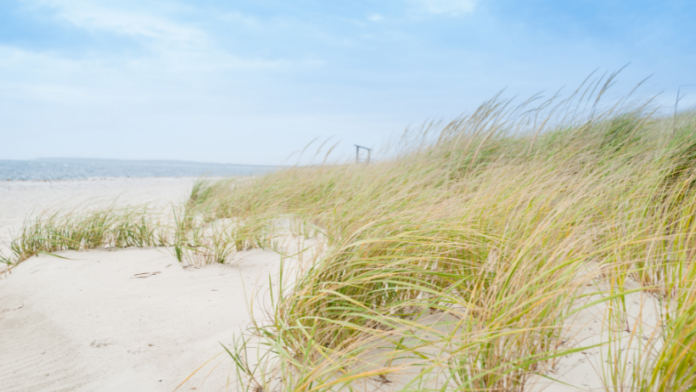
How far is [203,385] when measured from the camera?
4.02ft

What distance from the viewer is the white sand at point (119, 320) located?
52.8 inches

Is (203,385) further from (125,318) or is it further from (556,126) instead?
(556,126)

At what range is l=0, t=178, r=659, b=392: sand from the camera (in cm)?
123

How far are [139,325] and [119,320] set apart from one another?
0.14 m

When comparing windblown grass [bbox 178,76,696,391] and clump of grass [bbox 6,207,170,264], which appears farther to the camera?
clump of grass [bbox 6,207,170,264]

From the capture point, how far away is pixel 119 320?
172 centimetres

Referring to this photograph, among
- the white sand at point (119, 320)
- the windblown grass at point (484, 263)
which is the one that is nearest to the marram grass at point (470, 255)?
the windblown grass at point (484, 263)

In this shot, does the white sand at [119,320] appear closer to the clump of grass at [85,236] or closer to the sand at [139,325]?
the sand at [139,325]

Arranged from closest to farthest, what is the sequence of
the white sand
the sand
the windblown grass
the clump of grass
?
the windblown grass < the sand < the white sand < the clump of grass

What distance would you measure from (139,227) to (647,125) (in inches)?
185

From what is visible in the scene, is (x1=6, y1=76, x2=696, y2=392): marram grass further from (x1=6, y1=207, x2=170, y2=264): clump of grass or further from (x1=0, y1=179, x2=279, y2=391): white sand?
(x1=0, y1=179, x2=279, y2=391): white sand

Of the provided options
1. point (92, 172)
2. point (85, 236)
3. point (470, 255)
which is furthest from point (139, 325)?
point (92, 172)

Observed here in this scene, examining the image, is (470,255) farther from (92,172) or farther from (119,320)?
(92,172)

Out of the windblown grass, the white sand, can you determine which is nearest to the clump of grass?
the white sand
